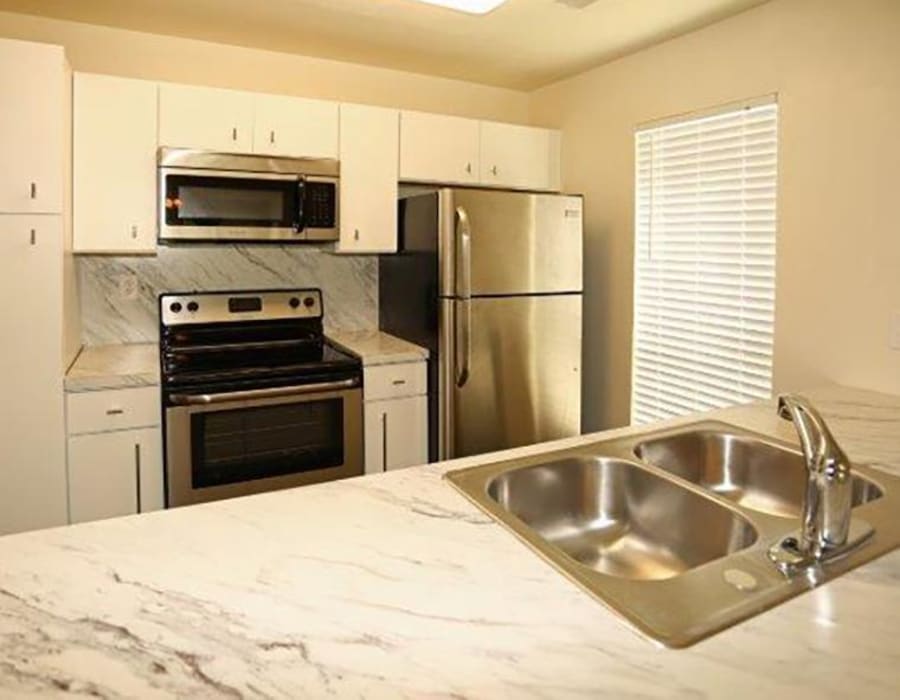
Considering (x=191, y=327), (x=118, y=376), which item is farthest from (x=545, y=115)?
(x=118, y=376)

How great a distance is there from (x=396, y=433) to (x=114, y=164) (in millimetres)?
1586

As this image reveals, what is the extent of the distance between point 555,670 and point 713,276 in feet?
8.12

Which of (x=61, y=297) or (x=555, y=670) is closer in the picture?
(x=555, y=670)

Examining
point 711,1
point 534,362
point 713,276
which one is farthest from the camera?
point 534,362

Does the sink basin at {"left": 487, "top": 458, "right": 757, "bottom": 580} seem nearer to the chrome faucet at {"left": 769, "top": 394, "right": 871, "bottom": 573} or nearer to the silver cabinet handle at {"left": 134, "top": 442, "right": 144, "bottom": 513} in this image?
the chrome faucet at {"left": 769, "top": 394, "right": 871, "bottom": 573}

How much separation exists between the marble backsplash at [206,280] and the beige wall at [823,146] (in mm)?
1676

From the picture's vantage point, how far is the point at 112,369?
2.54m

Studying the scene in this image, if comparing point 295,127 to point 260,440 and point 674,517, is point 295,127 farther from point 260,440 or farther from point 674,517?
point 674,517

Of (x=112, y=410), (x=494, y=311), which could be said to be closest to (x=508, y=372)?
(x=494, y=311)

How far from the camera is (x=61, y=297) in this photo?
239cm

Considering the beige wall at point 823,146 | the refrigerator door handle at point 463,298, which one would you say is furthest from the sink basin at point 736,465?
the refrigerator door handle at point 463,298

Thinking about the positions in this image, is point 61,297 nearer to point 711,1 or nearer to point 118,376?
point 118,376

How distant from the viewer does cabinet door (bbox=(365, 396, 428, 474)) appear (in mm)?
2908

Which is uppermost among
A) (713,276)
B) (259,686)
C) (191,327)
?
(713,276)
